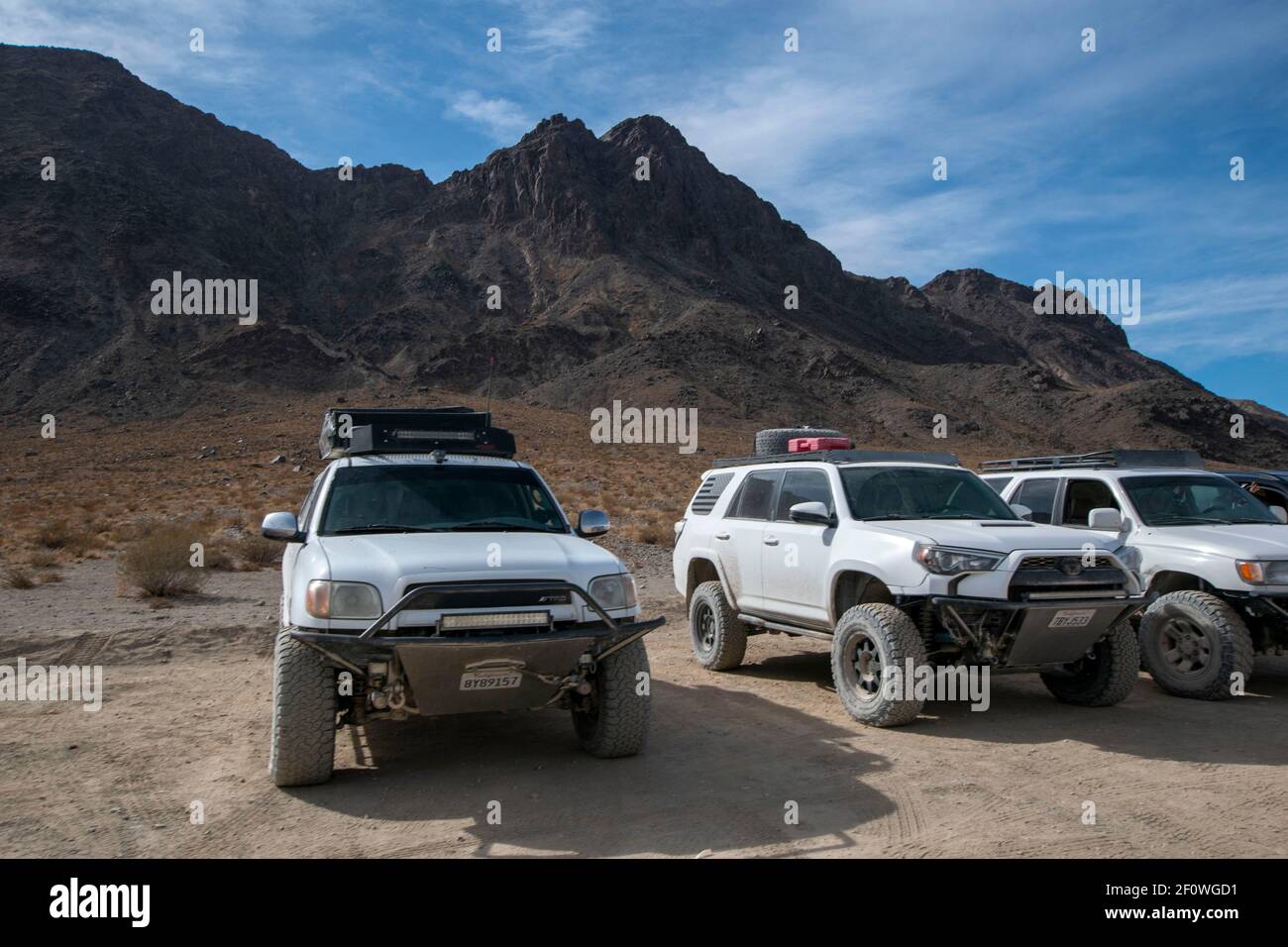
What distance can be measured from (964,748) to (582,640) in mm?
2728

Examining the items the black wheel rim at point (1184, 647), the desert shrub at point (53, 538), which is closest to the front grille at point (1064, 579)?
the black wheel rim at point (1184, 647)

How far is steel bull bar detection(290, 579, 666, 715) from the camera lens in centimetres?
532

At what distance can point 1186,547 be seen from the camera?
8367 mm

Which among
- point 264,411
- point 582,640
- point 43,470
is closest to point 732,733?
point 582,640

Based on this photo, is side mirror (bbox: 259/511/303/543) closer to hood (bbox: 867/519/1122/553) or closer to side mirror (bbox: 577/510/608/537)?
side mirror (bbox: 577/510/608/537)

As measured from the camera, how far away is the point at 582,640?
5.64 m

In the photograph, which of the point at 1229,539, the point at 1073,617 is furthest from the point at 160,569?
the point at 1229,539

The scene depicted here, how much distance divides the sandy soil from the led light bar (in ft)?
3.21

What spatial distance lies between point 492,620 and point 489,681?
34 centimetres

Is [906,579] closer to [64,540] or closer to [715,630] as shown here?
[715,630]

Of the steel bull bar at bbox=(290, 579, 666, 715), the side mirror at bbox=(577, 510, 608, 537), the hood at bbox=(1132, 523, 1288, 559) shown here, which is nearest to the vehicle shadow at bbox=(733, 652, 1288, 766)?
the hood at bbox=(1132, 523, 1288, 559)

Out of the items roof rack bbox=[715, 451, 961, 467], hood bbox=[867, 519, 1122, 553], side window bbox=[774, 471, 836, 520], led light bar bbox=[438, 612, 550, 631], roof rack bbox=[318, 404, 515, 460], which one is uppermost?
roof rack bbox=[318, 404, 515, 460]

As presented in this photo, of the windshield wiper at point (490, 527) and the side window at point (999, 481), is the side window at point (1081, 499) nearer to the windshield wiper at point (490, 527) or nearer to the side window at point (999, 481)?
the side window at point (999, 481)
